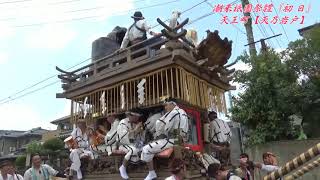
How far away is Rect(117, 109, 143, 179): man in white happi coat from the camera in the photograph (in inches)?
275

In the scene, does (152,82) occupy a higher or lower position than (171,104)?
higher

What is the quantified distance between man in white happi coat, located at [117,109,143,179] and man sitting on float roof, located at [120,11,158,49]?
1.96 m

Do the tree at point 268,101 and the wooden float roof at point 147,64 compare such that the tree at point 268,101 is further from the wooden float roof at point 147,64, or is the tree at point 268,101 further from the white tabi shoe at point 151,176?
the white tabi shoe at point 151,176

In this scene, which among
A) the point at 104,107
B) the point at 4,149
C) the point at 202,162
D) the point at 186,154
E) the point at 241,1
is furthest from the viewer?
the point at 4,149

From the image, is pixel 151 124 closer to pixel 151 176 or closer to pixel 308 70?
pixel 151 176

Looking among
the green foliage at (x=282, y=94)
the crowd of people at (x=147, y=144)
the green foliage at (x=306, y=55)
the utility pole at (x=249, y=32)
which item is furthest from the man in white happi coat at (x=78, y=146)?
the utility pole at (x=249, y=32)

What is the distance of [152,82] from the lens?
777 centimetres

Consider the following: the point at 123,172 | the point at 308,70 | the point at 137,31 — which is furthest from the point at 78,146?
the point at 308,70

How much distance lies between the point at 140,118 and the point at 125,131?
0.90m

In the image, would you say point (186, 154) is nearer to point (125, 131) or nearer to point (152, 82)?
point (125, 131)

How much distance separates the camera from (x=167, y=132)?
6.50 meters

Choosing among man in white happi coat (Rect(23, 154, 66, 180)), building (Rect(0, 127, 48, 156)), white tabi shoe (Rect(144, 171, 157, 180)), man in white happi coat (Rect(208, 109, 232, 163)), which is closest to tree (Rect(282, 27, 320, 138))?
man in white happi coat (Rect(208, 109, 232, 163))

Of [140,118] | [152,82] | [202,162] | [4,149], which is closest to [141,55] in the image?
[152,82]

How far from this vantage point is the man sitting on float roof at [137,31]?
338 inches
